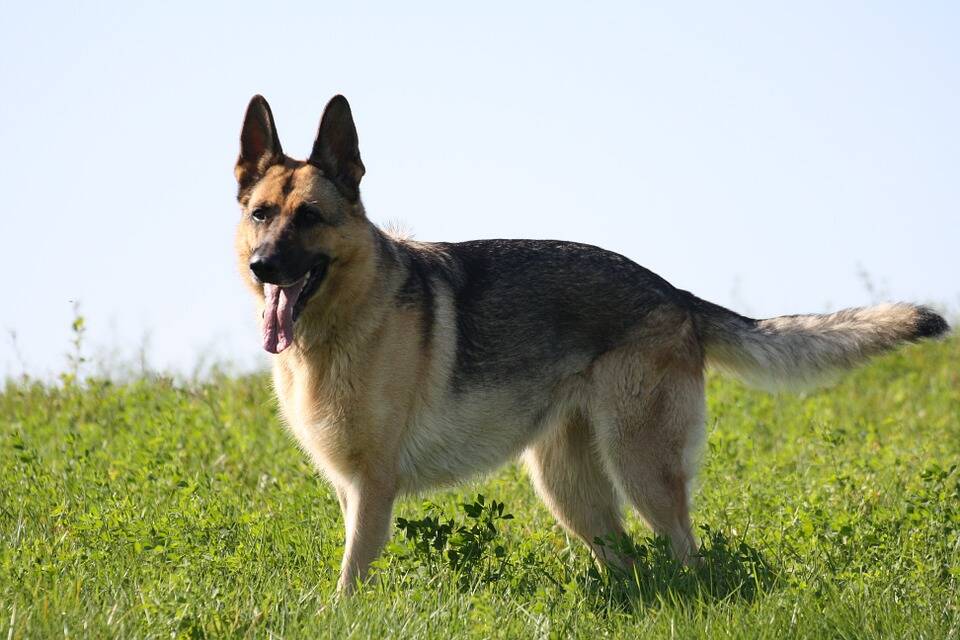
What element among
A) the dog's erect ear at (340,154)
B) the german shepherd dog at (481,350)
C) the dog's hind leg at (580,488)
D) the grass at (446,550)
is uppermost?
the dog's erect ear at (340,154)

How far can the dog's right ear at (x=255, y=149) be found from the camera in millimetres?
5375

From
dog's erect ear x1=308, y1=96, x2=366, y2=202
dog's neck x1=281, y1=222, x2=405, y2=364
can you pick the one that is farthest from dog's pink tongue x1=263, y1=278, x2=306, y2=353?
dog's erect ear x1=308, y1=96, x2=366, y2=202

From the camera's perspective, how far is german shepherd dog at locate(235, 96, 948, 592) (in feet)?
16.8

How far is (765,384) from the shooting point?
598 cm

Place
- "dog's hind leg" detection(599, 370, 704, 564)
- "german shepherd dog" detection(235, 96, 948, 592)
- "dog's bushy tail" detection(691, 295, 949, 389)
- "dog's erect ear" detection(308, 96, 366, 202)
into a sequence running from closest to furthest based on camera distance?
"german shepherd dog" detection(235, 96, 948, 592) → "dog's erect ear" detection(308, 96, 366, 202) → "dog's hind leg" detection(599, 370, 704, 564) → "dog's bushy tail" detection(691, 295, 949, 389)

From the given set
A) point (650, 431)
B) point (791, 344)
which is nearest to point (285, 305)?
point (650, 431)

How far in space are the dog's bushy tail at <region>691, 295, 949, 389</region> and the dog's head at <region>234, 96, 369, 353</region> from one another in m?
2.03

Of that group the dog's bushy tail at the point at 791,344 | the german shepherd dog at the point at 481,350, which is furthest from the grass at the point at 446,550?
the dog's bushy tail at the point at 791,344

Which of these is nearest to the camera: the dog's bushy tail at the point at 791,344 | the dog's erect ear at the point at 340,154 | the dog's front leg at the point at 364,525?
the dog's front leg at the point at 364,525

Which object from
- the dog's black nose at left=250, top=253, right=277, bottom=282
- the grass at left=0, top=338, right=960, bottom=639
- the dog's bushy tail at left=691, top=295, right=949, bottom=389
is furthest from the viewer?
the dog's bushy tail at left=691, top=295, right=949, bottom=389

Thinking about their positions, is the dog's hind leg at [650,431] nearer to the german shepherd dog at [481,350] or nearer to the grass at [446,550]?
the german shepherd dog at [481,350]

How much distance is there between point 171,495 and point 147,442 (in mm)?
1188

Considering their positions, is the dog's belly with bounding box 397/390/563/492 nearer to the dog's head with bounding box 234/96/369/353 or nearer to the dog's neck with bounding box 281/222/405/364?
the dog's neck with bounding box 281/222/405/364

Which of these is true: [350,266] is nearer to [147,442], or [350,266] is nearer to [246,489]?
[246,489]
